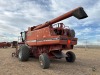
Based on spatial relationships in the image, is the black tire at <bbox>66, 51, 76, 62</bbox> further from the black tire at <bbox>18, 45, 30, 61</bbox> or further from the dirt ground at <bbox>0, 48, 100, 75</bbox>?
the black tire at <bbox>18, 45, 30, 61</bbox>

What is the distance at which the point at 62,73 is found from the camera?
390 inches

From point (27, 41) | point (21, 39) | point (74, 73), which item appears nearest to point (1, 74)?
point (74, 73)

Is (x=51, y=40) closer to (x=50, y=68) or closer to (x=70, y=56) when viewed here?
(x=50, y=68)

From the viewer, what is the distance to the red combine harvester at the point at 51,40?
1110cm

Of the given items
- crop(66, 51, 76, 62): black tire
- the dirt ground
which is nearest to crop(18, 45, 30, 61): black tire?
the dirt ground

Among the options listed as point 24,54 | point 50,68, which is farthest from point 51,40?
point 24,54

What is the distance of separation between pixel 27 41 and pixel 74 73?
687 cm

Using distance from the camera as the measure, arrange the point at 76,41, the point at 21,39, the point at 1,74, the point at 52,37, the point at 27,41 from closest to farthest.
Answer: the point at 1,74 < the point at 52,37 < the point at 76,41 < the point at 27,41 < the point at 21,39

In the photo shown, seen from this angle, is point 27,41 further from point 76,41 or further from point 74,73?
point 74,73

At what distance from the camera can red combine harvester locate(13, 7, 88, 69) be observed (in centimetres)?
1110

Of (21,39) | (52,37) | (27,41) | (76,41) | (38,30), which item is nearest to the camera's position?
(52,37)

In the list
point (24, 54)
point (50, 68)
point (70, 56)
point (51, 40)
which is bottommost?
point (50, 68)

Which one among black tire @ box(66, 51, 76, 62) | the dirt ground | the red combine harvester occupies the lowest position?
the dirt ground

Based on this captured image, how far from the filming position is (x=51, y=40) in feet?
38.4
